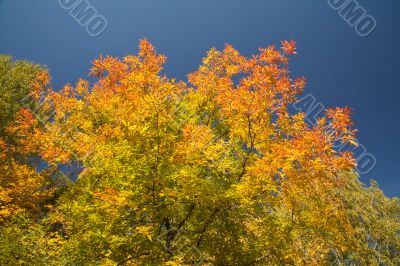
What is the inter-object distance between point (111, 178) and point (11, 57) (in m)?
23.4

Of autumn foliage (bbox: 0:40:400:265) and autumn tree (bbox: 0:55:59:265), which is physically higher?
autumn foliage (bbox: 0:40:400:265)

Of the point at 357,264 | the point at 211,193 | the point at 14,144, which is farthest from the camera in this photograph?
the point at 14,144

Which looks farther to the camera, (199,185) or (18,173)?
(18,173)

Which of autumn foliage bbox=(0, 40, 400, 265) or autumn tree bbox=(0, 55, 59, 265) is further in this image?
autumn tree bbox=(0, 55, 59, 265)

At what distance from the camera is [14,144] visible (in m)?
20.8

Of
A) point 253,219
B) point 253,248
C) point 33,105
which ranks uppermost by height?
point 253,219

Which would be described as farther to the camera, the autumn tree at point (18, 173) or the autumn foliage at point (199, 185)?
the autumn tree at point (18, 173)

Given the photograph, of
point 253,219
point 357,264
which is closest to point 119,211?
point 253,219

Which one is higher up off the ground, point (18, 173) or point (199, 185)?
point (199, 185)

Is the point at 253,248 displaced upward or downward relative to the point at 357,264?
downward

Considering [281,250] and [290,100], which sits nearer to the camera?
[281,250]

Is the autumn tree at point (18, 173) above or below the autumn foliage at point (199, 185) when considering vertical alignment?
below

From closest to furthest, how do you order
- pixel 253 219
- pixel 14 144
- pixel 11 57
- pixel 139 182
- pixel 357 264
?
1. pixel 139 182
2. pixel 253 219
3. pixel 357 264
4. pixel 14 144
5. pixel 11 57

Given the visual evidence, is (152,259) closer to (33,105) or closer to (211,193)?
(211,193)
